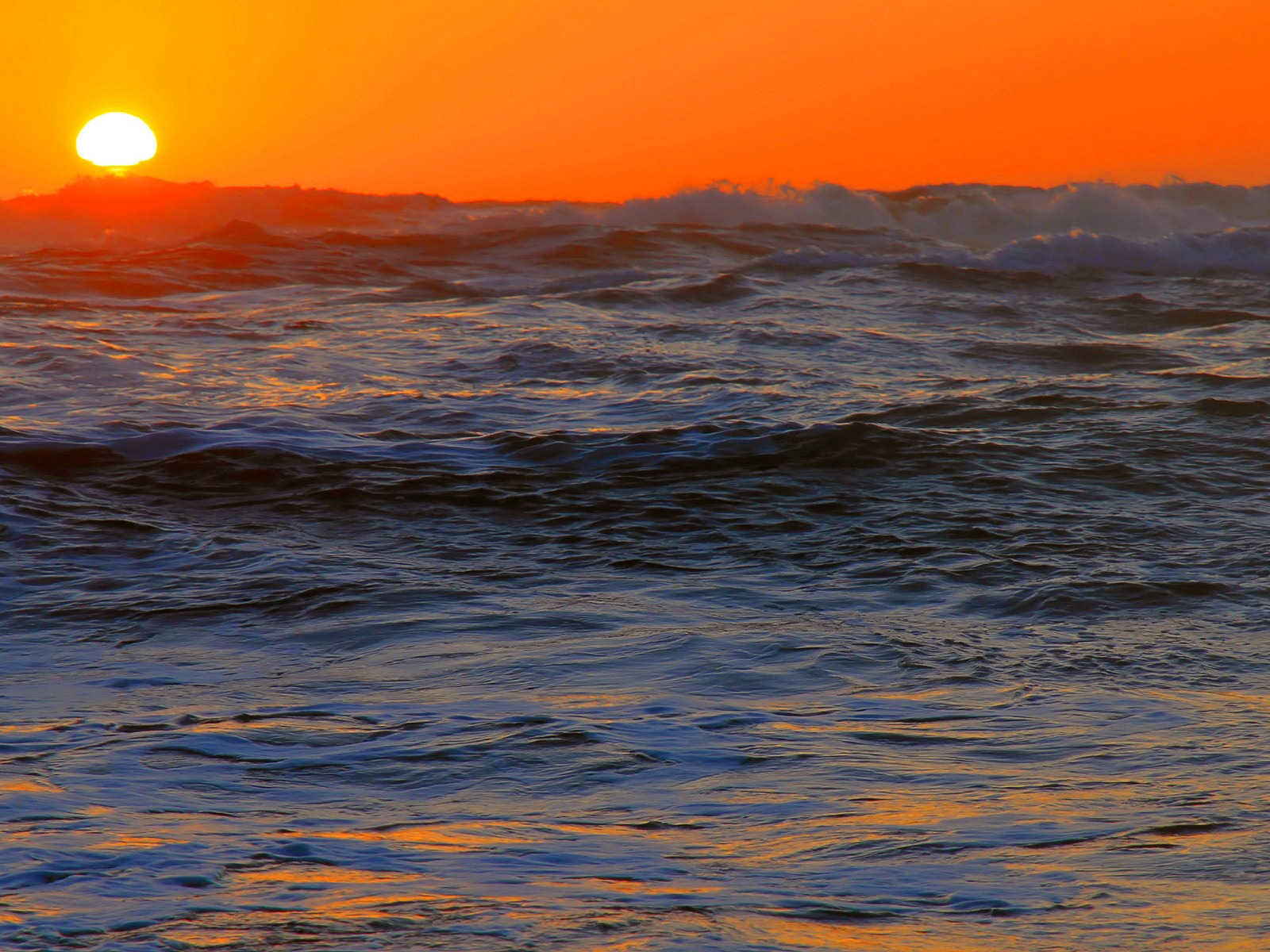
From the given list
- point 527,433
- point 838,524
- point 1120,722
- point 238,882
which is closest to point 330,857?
point 238,882

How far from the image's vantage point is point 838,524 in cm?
617

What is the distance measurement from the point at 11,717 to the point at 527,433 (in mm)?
4699

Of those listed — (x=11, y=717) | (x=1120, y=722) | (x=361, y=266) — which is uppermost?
(x=361, y=266)

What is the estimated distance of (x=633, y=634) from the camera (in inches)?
176

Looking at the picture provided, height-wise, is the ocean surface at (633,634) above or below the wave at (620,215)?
below

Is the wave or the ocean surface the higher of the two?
the wave

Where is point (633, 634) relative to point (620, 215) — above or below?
below

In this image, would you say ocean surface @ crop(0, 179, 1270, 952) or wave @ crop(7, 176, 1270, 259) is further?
wave @ crop(7, 176, 1270, 259)

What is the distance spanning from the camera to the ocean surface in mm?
2477

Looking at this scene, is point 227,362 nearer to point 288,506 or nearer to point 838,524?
point 288,506

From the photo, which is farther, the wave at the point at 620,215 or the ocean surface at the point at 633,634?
the wave at the point at 620,215

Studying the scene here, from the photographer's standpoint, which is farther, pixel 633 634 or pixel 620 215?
pixel 620 215

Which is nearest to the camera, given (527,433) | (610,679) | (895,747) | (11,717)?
(895,747)

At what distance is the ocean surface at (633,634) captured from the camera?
8.13 ft
